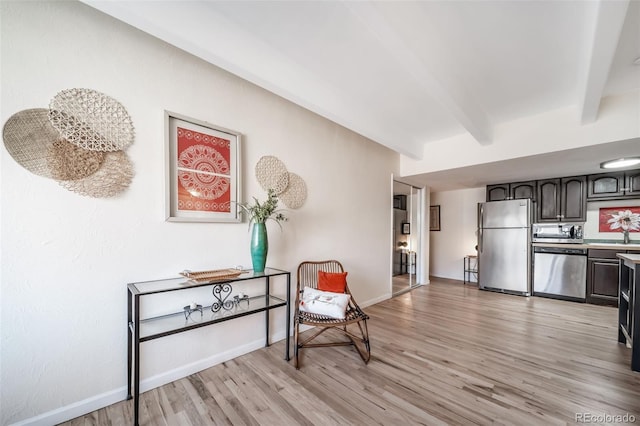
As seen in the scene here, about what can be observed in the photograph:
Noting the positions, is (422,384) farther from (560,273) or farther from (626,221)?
(626,221)

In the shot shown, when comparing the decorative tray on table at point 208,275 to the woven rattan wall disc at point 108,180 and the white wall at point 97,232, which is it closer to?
the white wall at point 97,232

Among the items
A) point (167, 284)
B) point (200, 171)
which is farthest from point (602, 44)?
point (167, 284)

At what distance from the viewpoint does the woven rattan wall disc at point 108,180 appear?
1574 mm

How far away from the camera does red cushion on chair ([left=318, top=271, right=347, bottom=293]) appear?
2635 mm

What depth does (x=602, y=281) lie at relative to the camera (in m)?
3.83

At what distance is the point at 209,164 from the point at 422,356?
8.44 feet

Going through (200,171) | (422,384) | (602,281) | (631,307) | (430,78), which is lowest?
(422,384)

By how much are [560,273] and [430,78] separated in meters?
4.37

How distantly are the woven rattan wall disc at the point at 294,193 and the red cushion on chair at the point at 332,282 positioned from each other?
82 cm

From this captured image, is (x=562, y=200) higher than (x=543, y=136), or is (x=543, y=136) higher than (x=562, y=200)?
(x=543, y=136)

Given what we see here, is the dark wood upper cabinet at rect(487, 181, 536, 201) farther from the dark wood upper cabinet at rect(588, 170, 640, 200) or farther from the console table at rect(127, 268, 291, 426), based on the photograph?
the console table at rect(127, 268, 291, 426)

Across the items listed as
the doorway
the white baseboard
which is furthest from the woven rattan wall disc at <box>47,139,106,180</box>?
the doorway

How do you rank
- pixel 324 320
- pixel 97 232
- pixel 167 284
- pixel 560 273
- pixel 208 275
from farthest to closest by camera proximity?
pixel 560 273, pixel 324 320, pixel 208 275, pixel 167 284, pixel 97 232

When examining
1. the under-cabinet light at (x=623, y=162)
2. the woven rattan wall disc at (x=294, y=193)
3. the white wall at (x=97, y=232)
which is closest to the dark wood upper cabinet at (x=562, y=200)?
the under-cabinet light at (x=623, y=162)
